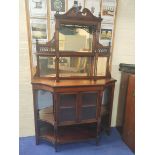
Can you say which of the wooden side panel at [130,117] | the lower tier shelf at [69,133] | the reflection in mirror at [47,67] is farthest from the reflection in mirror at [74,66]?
the lower tier shelf at [69,133]

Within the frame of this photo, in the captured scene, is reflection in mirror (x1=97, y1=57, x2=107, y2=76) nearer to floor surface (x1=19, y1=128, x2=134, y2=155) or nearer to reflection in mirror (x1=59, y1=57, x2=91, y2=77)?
reflection in mirror (x1=59, y1=57, x2=91, y2=77)

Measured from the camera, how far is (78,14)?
2061mm

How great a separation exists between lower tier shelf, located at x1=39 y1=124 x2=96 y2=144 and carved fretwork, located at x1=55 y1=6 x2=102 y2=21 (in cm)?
143

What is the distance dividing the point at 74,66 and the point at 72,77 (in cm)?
14

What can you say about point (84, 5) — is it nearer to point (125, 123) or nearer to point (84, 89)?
point (84, 89)

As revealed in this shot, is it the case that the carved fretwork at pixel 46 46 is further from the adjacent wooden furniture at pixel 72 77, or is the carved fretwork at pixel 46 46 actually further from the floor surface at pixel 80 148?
the floor surface at pixel 80 148

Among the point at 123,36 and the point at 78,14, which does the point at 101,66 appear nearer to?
the point at 123,36

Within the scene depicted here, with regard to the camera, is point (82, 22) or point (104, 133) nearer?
point (82, 22)

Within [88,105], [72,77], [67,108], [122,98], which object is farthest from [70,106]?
[122,98]
